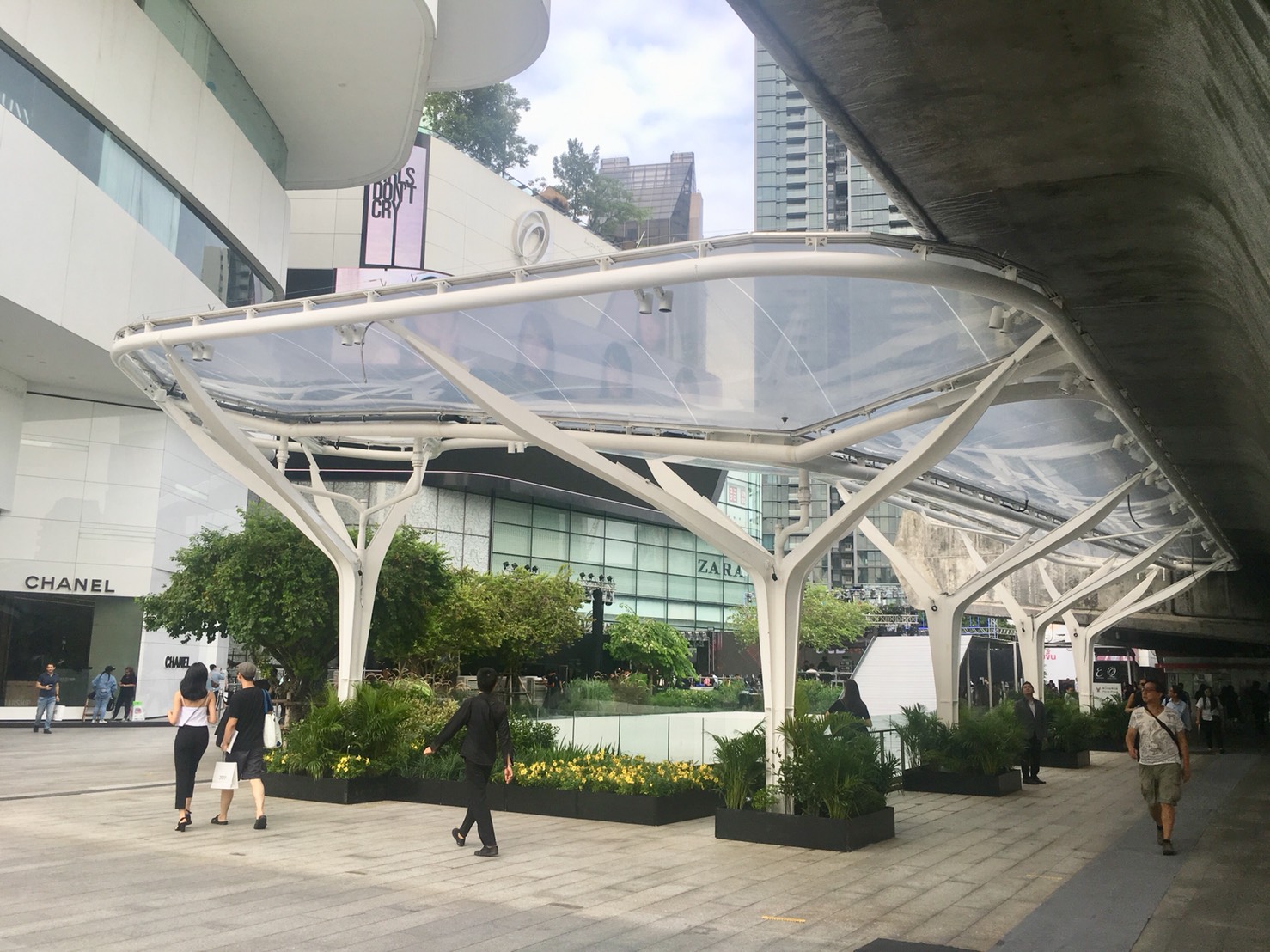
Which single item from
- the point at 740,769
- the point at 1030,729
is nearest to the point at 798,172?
the point at 1030,729

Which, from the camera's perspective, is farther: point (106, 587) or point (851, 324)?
point (106, 587)

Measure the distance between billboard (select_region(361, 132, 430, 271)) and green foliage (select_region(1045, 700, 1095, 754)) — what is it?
32292 millimetres

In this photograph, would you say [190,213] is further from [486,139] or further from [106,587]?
[486,139]

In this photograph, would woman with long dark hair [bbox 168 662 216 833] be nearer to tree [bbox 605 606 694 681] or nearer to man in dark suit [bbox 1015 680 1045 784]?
man in dark suit [bbox 1015 680 1045 784]

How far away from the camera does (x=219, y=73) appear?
29062mm

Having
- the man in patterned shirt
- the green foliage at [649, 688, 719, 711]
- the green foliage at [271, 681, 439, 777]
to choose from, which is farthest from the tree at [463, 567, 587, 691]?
the man in patterned shirt

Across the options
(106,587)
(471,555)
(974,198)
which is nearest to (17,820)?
(974,198)

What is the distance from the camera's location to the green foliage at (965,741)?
642 inches

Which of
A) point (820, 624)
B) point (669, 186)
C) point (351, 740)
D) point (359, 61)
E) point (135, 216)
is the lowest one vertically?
point (351, 740)

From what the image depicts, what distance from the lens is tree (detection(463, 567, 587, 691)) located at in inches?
1371

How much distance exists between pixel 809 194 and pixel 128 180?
156 metres

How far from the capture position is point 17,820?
11523 millimetres

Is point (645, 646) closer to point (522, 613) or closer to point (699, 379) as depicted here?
point (522, 613)

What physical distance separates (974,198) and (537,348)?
20.7 ft
